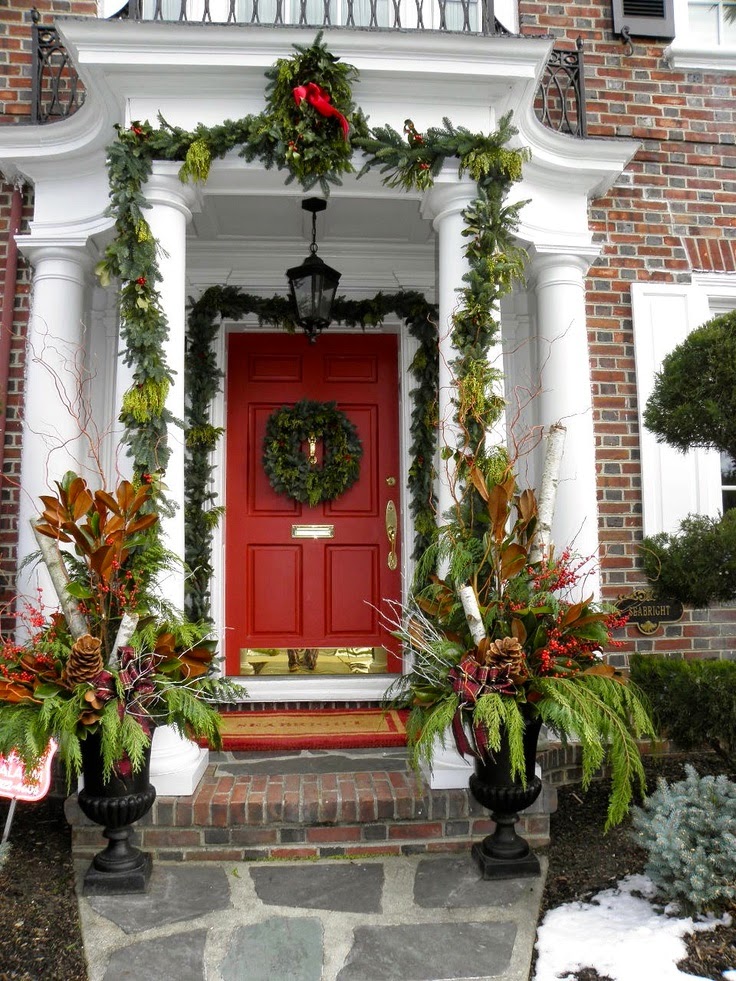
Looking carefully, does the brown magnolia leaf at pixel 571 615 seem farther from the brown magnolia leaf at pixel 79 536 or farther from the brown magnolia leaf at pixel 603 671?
the brown magnolia leaf at pixel 79 536

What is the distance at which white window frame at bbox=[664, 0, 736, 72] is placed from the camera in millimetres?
4781

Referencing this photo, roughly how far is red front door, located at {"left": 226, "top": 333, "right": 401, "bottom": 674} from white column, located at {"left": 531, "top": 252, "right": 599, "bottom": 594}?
1111 mm

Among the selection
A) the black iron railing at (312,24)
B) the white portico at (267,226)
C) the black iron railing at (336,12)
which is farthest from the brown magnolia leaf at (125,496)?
the black iron railing at (336,12)

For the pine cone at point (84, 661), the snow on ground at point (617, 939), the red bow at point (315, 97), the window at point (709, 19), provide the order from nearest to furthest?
the snow on ground at point (617, 939) < the pine cone at point (84, 661) < the red bow at point (315, 97) < the window at point (709, 19)

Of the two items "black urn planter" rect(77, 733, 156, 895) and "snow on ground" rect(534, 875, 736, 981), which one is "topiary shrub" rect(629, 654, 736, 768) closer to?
"snow on ground" rect(534, 875, 736, 981)

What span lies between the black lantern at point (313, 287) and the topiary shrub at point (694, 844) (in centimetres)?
284

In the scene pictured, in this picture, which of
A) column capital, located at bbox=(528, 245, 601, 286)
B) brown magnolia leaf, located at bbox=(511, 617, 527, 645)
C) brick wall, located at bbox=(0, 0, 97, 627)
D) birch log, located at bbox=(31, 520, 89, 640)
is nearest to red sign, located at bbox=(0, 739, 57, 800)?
birch log, located at bbox=(31, 520, 89, 640)

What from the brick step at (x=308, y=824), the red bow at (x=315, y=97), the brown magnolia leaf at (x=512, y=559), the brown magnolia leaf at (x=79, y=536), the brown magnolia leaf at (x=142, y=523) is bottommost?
the brick step at (x=308, y=824)

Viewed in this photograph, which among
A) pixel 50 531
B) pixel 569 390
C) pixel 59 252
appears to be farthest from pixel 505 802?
pixel 59 252

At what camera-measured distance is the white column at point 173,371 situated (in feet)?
10.9

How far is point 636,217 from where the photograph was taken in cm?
468

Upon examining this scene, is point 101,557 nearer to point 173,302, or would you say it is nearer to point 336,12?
point 173,302

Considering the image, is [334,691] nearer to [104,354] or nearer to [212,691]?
[212,691]

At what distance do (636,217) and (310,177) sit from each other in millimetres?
2258
